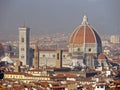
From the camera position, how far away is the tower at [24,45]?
91125mm

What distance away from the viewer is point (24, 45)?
308ft

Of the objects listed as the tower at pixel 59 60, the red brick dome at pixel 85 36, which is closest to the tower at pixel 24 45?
the red brick dome at pixel 85 36

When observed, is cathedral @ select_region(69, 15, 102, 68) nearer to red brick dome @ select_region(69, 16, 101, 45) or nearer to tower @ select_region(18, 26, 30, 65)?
red brick dome @ select_region(69, 16, 101, 45)

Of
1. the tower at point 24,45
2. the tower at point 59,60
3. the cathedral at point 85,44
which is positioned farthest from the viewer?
the cathedral at point 85,44

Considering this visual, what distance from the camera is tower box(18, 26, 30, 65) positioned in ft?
299

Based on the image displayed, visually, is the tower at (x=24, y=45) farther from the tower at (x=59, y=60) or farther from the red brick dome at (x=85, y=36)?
the tower at (x=59, y=60)

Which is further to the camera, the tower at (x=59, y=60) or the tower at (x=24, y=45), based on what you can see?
the tower at (x=24, y=45)

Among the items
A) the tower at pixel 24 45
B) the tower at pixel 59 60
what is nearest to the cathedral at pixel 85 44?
the tower at pixel 24 45

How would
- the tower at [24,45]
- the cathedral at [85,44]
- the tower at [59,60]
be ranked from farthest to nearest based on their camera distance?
the cathedral at [85,44], the tower at [24,45], the tower at [59,60]

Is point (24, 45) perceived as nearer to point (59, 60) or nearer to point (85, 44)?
point (85, 44)

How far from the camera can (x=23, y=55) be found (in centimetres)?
9206

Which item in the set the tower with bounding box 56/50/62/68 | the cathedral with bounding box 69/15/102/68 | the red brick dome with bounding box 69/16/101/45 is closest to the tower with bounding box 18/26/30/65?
the cathedral with bounding box 69/15/102/68

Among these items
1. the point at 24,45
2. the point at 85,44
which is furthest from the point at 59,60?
the point at 85,44

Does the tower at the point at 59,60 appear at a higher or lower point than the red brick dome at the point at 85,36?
lower
